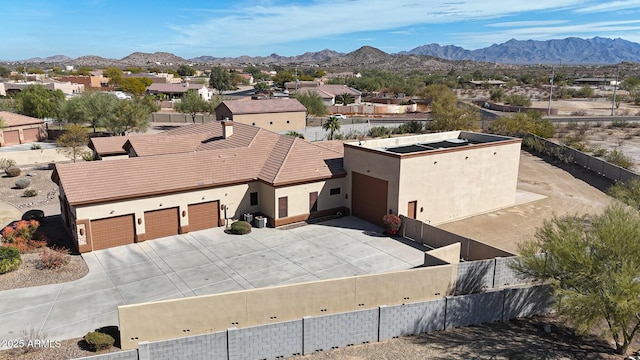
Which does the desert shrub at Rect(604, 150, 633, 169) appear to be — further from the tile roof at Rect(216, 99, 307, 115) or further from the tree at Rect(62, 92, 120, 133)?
the tree at Rect(62, 92, 120, 133)

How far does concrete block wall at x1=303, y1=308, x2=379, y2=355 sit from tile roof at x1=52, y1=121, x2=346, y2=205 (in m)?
14.2

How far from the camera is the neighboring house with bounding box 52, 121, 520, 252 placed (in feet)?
90.8

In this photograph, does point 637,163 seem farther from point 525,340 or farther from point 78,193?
point 78,193

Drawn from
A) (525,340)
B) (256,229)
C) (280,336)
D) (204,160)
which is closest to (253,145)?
(204,160)

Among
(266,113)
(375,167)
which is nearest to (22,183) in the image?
(375,167)

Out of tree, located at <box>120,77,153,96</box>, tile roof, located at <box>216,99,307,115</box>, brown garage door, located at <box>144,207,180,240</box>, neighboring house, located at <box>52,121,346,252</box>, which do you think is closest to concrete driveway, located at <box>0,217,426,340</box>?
brown garage door, located at <box>144,207,180,240</box>

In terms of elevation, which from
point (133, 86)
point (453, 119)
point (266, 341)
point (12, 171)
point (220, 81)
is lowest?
point (266, 341)

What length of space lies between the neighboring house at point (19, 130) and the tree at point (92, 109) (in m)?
3.86

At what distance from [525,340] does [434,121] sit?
165 feet

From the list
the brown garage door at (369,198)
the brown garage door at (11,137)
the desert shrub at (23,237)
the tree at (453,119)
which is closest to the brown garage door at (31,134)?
the brown garage door at (11,137)

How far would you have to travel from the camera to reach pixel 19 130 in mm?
60031

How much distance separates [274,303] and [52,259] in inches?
527

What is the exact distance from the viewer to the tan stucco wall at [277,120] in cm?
6394

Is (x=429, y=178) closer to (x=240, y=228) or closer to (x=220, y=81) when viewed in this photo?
(x=240, y=228)
